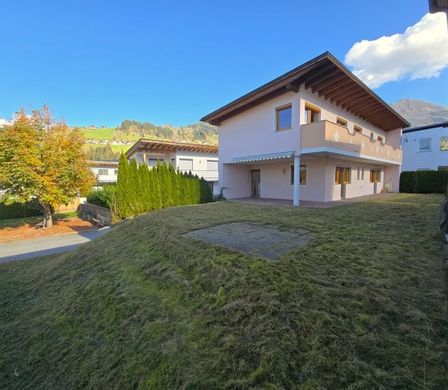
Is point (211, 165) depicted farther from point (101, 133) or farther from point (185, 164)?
point (101, 133)

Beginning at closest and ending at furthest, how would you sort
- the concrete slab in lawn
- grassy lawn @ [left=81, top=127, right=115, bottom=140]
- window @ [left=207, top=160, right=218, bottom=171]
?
1. the concrete slab in lawn
2. window @ [left=207, top=160, right=218, bottom=171]
3. grassy lawn @ [left=81, top=127, right=115, bottom=140]

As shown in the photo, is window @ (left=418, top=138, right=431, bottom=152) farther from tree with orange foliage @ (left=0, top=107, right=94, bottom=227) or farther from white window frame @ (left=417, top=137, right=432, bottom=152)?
tree with orange foliage @ (left=0, top=107, right=94, bottom=227)

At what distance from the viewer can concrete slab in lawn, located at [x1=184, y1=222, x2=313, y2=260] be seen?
15.1ft

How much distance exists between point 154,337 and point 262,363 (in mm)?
1448

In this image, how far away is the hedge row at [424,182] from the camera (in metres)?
21.3

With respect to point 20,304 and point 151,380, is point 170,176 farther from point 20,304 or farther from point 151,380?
point 151,380

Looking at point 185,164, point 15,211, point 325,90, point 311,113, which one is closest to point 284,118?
point 311,113

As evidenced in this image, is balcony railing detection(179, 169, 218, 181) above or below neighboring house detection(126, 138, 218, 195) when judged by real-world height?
below

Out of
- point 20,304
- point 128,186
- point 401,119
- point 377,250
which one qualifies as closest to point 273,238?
point 377,250

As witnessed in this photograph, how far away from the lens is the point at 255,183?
19.5m

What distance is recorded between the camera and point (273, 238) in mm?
5328

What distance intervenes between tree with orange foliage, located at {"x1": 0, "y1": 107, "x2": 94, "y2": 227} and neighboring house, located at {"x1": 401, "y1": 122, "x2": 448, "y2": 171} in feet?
117

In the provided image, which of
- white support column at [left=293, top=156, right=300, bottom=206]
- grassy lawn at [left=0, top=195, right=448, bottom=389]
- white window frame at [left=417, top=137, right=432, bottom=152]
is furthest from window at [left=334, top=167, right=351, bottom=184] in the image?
white window frame at [left=417, top=137, right=432, bottom=152]

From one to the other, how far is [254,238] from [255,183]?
14383 mm
